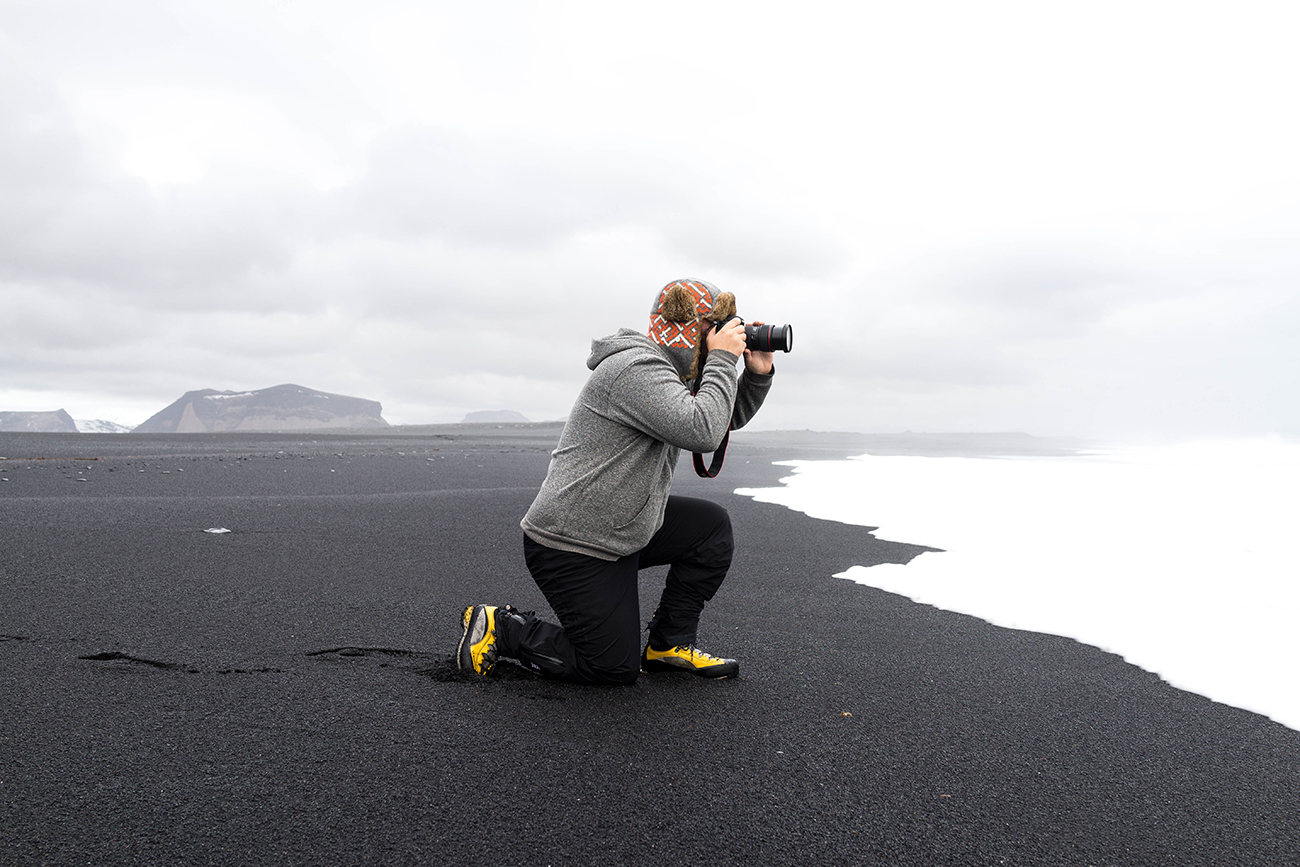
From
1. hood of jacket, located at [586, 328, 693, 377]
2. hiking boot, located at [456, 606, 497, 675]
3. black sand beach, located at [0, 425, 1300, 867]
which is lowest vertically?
black sand beach, located at [0, 425, 1300, 867]

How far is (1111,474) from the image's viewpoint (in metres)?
15.8

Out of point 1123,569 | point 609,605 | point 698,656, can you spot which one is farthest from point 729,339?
point 1123,569

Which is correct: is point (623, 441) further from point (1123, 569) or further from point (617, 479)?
point (1123, 569)

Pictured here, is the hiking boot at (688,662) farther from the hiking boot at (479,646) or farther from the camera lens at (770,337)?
the camera lens at (770,337)

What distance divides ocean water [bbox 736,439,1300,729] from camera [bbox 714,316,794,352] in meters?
2.00

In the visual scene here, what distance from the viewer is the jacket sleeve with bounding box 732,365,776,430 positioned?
2852mm

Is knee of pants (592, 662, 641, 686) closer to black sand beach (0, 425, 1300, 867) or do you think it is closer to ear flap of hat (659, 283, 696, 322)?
black sand beach (0, 425, 1300, 867)

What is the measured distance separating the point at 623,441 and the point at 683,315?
0.47 m

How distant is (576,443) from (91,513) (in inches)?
201

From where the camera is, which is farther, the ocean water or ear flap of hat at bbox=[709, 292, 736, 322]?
the ocean water

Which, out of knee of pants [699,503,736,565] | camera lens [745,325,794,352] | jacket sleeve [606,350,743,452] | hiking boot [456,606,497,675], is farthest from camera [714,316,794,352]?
hiking boot [456,606,497,675]

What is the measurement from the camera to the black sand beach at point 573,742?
175 centimetres

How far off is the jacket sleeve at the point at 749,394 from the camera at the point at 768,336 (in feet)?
0.48

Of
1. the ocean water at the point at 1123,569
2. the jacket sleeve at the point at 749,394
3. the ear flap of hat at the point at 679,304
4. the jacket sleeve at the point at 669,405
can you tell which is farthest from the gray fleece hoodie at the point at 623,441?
the ocean water at the point at 1123,569
